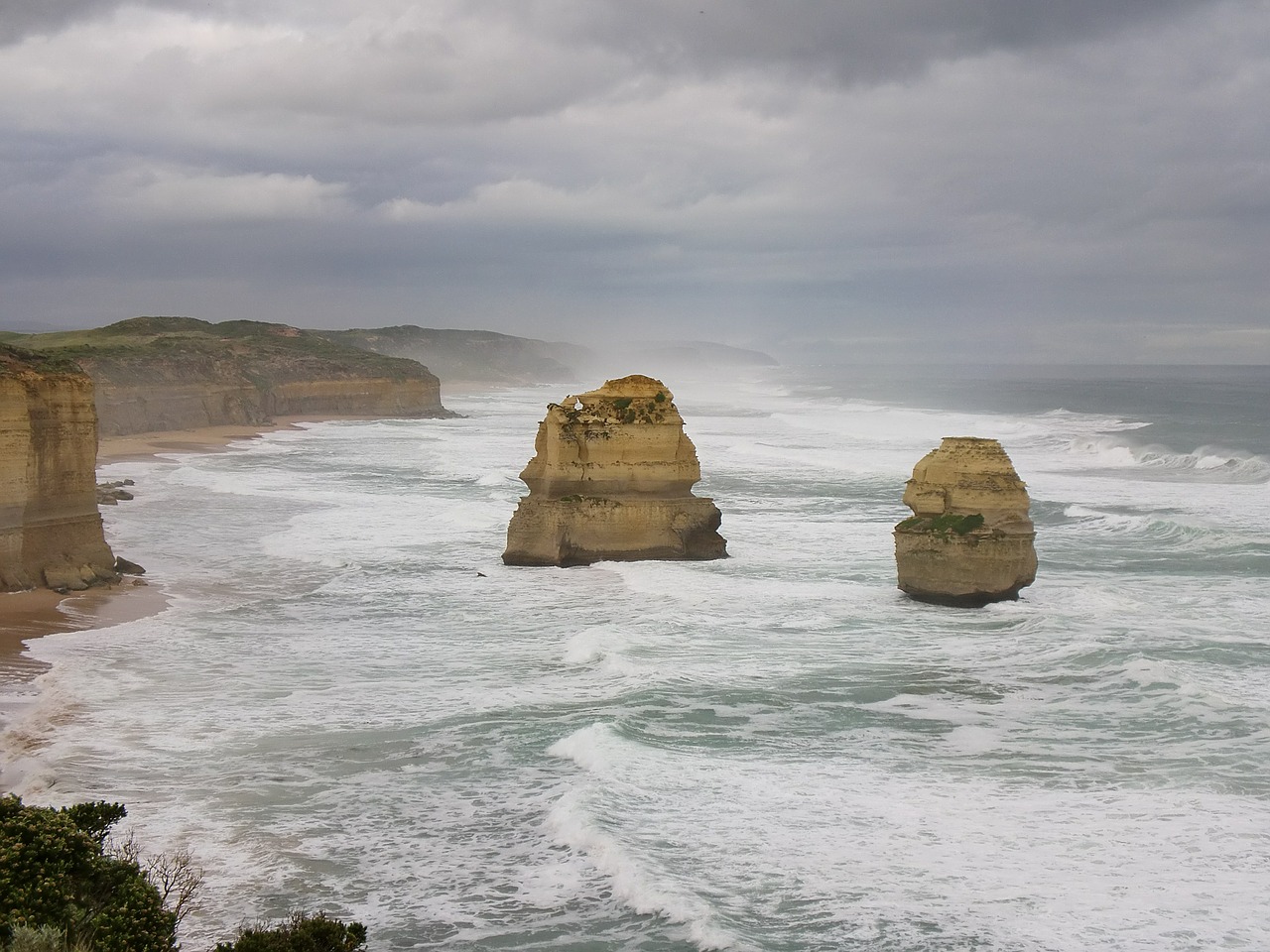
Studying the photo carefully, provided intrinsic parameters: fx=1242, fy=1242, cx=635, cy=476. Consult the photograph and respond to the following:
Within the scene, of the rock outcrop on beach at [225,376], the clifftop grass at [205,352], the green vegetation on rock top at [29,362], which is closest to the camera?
the green vegetation on rock top at [29,362]

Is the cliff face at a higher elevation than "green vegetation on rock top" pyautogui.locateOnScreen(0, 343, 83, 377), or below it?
below

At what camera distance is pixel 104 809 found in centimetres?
1031

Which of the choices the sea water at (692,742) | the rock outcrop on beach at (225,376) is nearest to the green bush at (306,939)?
the sea water at (692,742)

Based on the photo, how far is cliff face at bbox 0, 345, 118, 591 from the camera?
23.0m

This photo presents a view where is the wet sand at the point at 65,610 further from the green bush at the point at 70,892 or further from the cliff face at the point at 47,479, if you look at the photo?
the green bush at the point at 70,892

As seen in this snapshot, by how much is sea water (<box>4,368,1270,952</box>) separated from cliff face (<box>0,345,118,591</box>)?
187 cm

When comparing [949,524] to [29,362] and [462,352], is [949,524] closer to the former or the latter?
[29,362]

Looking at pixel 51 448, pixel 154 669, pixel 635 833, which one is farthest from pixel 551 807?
pixel 51 448

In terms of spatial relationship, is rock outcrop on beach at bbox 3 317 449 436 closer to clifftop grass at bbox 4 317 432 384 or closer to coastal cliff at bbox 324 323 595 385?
clifftop grass at bbox 4 317 432 384

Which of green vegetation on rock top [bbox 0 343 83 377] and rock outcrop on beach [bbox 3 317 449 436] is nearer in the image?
green vegetation on rock top [bbox 0 343 83 377]

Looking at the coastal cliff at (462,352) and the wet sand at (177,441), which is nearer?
the wet sand at (177,441)

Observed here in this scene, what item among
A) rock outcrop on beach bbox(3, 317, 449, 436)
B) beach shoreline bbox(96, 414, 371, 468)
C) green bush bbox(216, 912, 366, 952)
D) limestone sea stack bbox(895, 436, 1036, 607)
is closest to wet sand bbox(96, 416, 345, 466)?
beach shoreline bbox(96, 414, 371, 468)

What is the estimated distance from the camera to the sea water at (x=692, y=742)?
1060 centimetres

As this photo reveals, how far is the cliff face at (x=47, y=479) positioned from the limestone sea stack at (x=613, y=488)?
8.43 metres
